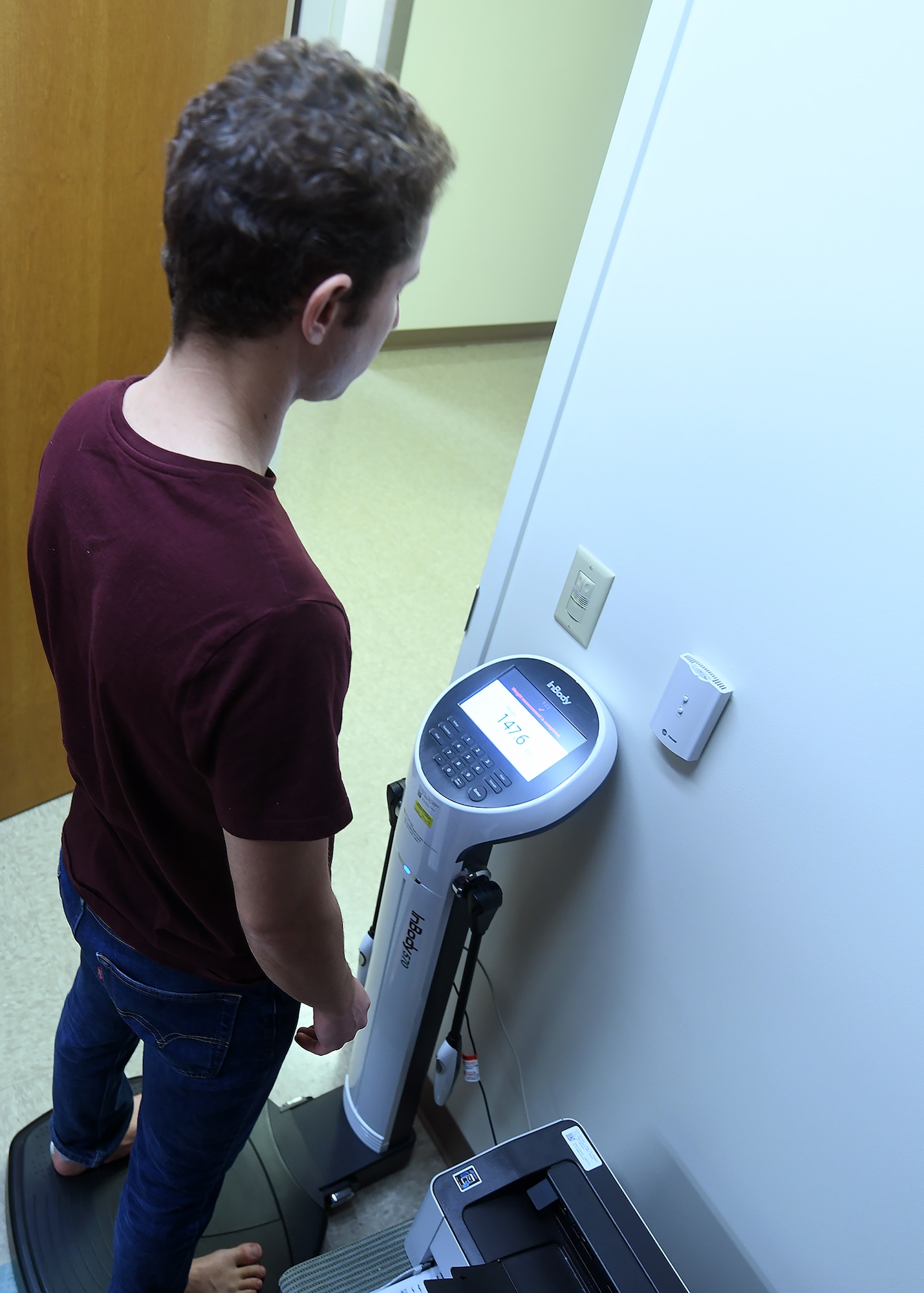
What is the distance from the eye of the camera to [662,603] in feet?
3.74

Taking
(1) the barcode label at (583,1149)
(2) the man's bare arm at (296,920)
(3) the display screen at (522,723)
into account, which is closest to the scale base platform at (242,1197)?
(1) the barcode label at (583,1149)

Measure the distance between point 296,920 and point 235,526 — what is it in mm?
354

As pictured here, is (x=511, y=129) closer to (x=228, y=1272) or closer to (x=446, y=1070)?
(x=446, y=1070)

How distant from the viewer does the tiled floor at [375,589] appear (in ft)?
5.60

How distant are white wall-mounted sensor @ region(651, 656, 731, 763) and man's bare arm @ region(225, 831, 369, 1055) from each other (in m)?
0.45

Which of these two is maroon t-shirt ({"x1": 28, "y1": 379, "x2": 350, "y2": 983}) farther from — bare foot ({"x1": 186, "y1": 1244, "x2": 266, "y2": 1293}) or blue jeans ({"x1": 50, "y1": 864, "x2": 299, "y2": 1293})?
bare foot ({"x1": 186, "y1": 1244, "x2": 266, "y2": 1293})

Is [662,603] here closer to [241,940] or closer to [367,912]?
[241,940]

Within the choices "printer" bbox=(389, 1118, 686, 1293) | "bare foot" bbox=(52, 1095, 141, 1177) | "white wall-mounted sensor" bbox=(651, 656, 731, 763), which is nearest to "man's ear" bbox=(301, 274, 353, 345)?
"white wall-mounted sensor" bbox=(651, 656, 731, 763)

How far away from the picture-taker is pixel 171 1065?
103 cm

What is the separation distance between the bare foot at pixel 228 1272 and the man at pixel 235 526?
2.39 feet

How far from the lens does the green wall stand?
420cm

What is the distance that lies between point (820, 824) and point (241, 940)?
598mm

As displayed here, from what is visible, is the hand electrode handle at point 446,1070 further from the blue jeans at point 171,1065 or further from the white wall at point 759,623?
the blue jeans at point 171,1065

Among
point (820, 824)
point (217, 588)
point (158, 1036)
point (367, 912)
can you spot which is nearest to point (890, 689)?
point (820, 824)
